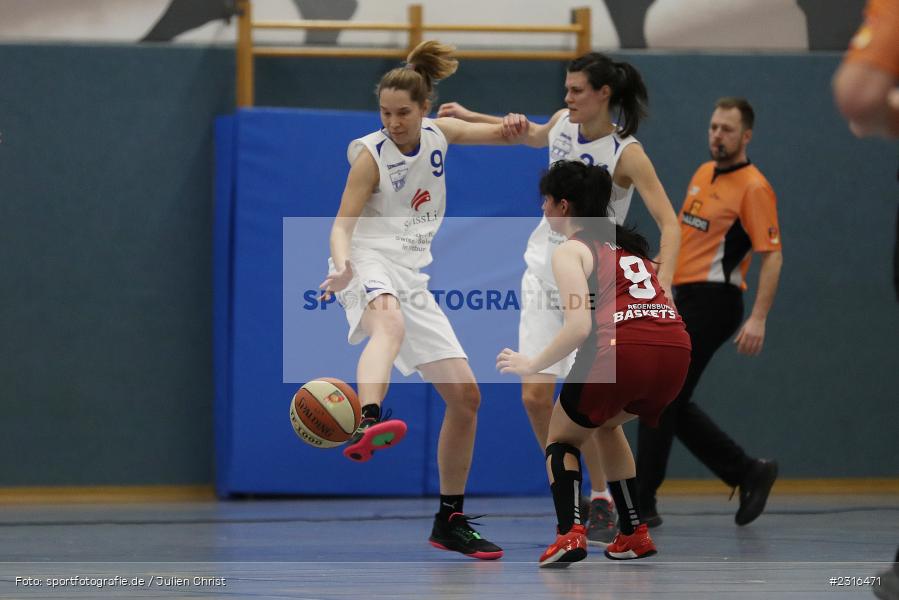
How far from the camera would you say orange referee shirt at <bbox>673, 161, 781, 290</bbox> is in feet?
17.7

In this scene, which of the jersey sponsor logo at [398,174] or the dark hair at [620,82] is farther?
the dark hair at [620,82]

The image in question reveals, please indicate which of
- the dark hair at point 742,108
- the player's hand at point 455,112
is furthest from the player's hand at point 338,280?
the dark hair at point 742,108

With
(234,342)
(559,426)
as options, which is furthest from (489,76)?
(559,426)

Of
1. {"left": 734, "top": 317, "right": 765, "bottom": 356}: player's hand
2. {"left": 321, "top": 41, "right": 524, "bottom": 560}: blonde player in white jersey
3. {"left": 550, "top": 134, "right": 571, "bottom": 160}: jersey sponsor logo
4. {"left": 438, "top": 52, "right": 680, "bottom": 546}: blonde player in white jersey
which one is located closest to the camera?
{"left": 321, "top": 41, "right": 524, "bottom": 560}: blonde player in white jersey

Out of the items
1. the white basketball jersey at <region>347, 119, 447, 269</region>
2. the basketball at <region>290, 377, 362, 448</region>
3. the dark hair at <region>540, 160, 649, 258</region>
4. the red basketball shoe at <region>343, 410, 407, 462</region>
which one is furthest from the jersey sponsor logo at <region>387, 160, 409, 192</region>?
the red basketball shoe at <region>343, 410, 407, 462</region>

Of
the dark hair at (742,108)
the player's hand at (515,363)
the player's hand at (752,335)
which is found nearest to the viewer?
the player's hand at (515,363)

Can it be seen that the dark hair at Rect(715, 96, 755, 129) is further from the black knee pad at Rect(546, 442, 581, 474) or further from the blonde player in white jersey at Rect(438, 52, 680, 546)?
the black knee pad at Rect(546, 442, 581, 474)

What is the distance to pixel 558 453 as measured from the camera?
4.05 m

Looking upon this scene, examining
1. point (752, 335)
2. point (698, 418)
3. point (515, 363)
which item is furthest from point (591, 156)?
point (698, 418)

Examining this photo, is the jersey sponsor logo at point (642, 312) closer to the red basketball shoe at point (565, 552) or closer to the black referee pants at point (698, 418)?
the red basketball shoe at point (565, 552)

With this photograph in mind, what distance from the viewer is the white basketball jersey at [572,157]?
4.76 m

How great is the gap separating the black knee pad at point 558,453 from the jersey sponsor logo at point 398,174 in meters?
1.12

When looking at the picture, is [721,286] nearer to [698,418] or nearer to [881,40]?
[698,418]

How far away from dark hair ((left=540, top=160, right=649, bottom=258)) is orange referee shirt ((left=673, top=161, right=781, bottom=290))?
147 cm
